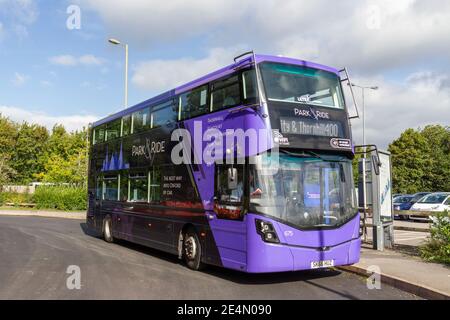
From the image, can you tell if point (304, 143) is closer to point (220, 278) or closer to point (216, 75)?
point (216, 75)

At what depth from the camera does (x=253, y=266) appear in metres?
8.38

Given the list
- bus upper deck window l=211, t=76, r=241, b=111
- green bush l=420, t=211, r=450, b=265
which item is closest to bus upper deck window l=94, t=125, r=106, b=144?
bus upper deck window l=211, t=76, r=241, b=111

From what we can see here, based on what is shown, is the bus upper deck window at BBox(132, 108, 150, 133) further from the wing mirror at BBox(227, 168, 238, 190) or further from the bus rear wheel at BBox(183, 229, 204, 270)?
the wing mirror at BBox(227, 168, 238, 190)

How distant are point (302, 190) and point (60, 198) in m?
32.4

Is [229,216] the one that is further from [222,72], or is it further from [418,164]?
[418,164]

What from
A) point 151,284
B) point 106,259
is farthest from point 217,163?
point 106,259

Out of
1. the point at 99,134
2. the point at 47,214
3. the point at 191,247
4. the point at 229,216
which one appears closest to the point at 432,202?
the point at 99,134

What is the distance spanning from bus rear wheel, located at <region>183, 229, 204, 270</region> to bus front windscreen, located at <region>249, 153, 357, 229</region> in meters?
2.45

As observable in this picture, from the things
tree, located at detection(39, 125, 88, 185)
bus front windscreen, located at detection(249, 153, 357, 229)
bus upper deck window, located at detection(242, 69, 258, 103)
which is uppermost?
tree, located at detection(39, 125, 88, 185)

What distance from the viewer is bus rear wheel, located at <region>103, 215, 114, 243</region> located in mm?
16188

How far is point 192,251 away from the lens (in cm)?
1057

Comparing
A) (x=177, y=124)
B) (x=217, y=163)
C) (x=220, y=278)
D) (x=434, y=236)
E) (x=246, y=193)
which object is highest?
(x=177, y=124)

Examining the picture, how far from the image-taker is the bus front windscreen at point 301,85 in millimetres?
9000
